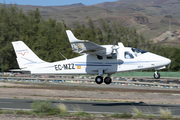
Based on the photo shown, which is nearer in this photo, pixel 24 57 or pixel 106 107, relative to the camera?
pixel 24 57

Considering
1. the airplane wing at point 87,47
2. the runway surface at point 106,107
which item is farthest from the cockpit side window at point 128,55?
the runway surface at point 106,107

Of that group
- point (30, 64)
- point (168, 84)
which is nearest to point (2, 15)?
point (168, 84)

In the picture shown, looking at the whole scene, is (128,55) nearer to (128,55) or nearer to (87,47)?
(128,55)

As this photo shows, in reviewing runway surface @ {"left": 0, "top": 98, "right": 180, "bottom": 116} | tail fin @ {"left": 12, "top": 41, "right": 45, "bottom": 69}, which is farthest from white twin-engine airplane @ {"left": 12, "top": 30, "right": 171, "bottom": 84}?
runway surface @ {"left": 0, "top": 98, "right": 180, "bottom": 116}

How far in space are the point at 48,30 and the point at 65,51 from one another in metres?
10.0

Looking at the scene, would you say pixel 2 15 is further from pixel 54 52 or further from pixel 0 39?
pixel 54 52

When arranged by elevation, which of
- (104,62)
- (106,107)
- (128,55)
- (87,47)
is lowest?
(106,107)

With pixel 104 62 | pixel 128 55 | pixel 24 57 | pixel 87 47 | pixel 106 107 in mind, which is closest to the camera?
pixel 87 47

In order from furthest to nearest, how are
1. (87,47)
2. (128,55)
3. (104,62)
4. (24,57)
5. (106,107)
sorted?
(106,107), (24,57), (104,62), (128,55), (87,47)

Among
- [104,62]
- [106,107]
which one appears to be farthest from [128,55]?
[106,107]

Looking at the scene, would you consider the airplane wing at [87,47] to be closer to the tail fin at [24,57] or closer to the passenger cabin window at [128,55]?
the passenger cabin window at [128,55]

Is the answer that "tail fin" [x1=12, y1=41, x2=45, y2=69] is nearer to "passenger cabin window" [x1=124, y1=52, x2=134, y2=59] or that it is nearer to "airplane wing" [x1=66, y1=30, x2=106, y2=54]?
"airplane wing" [x1=66, y1=30, x2=106, y2=54]

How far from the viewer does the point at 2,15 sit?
82.1m

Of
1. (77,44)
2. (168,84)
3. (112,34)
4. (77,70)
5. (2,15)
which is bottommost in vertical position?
(168,84)
